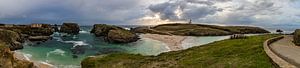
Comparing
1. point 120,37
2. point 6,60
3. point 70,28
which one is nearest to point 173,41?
point 120,37

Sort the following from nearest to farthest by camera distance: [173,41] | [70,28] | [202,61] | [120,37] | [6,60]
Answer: [202,61] → [6,60] → [120,37] → [173,41] → [70,28]

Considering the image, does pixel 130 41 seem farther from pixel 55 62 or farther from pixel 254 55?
pixel 254 55

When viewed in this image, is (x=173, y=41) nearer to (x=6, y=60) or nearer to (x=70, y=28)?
(x=6, y=60)

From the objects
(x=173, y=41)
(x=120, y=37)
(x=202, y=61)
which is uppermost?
(x=202, y=61)

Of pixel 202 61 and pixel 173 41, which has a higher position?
pixel 202 61

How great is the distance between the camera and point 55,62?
60.1 meters

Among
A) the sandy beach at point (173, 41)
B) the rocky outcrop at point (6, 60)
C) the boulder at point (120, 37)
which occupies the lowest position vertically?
the sandy beach at point (173, 41)

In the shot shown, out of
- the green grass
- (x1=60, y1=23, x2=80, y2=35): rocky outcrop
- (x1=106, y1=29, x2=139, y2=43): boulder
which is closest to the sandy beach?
(x1=106, y1=29, x2=139, y2=43): boulder

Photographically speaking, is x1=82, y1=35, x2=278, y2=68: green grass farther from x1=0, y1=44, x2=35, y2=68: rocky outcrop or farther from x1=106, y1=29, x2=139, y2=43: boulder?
x1=106, y1=29, x2=139, y2=43: boulder

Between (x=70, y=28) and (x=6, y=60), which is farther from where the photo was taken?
(x=70, y=28)

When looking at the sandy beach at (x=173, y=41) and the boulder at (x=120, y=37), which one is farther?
the boulder at (x=120, y=37)

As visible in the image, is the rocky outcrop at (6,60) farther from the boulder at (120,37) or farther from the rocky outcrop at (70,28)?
the rocky outcrop at (70,28)

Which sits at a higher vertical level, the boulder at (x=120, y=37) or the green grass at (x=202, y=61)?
the green grass at (x=202, y=61)

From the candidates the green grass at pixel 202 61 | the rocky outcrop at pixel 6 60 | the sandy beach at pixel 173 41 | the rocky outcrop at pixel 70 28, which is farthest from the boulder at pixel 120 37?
the green grass at pixel 202 61
